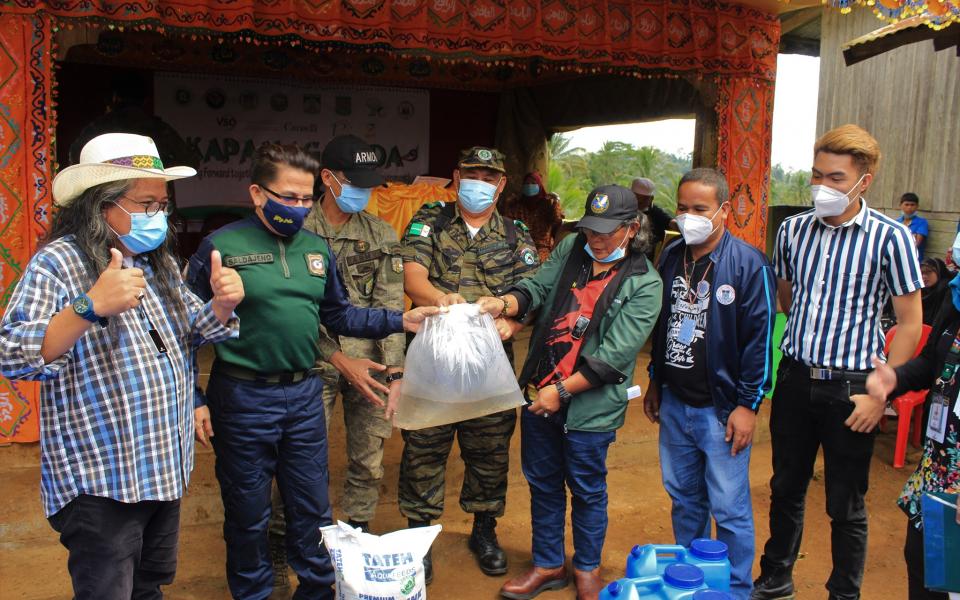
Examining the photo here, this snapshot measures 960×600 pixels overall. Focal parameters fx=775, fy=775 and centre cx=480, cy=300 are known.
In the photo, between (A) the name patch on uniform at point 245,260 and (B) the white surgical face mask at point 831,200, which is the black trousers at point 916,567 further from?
(A) the name patch on uniform at point 245,260

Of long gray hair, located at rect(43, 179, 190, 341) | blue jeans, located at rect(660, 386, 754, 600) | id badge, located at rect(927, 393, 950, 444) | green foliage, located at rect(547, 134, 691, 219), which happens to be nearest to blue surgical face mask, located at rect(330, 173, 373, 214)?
long gray hair, located at rect(43, 179, 190, 341)

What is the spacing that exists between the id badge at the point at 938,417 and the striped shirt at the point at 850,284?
1.72ft

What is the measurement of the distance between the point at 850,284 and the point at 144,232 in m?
2.70

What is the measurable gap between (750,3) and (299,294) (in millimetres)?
4378

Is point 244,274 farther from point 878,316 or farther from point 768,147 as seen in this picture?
point 768,147

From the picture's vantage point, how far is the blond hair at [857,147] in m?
3.19

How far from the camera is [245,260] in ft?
9.56

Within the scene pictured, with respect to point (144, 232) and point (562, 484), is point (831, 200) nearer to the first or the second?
point (562, 484)

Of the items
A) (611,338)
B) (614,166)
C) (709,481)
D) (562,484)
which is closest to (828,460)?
(709,481)

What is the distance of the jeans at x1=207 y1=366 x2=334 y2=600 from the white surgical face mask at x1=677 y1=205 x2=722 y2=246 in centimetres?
168

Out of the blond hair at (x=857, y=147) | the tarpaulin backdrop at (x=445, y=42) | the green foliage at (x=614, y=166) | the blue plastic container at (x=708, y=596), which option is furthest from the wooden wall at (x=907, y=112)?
the green foliage at (x=614, y=166)

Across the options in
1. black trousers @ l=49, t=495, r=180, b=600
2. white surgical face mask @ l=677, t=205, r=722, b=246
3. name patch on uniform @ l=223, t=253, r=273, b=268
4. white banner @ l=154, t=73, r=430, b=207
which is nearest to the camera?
black trousers @ l=49, t=495, r=180, b=600

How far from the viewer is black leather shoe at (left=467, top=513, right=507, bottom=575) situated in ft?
13.0

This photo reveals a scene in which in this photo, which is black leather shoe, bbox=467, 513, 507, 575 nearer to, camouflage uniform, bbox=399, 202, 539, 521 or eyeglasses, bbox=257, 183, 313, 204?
camouflage uniform, bbox=399, 202, 539, 521
